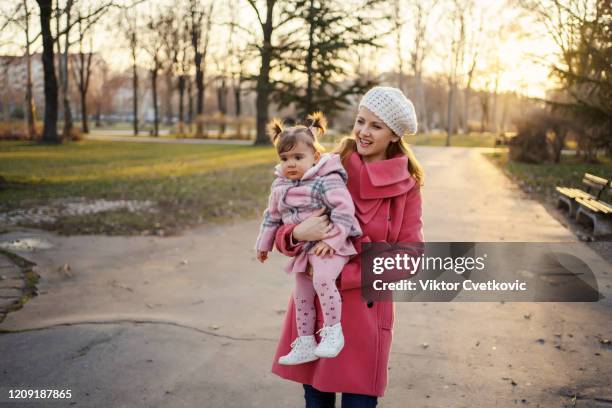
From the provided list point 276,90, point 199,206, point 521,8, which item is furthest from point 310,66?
point 521,8

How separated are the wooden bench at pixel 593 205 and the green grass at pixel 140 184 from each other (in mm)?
5820

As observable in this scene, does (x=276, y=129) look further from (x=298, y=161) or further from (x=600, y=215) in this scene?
(x=600, y=215)

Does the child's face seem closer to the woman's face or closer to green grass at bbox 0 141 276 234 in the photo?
the woman's face

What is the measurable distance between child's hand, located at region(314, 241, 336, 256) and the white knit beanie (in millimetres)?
615

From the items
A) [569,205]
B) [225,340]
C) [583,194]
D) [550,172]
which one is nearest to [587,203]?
[583,194]

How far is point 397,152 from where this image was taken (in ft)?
8.77

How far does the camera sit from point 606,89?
10.5 meters

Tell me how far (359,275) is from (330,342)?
0.32 meters

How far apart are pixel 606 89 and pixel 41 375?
10.4 meters

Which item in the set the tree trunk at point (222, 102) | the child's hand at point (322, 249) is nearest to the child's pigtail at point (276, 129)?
the child's hand at point (322, 249)

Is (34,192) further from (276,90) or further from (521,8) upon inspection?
(521,8)

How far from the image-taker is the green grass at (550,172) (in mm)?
11844

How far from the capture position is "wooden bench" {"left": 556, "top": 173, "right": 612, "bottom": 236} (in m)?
8.35

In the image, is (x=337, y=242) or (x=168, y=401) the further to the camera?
(x=168, y=401)
